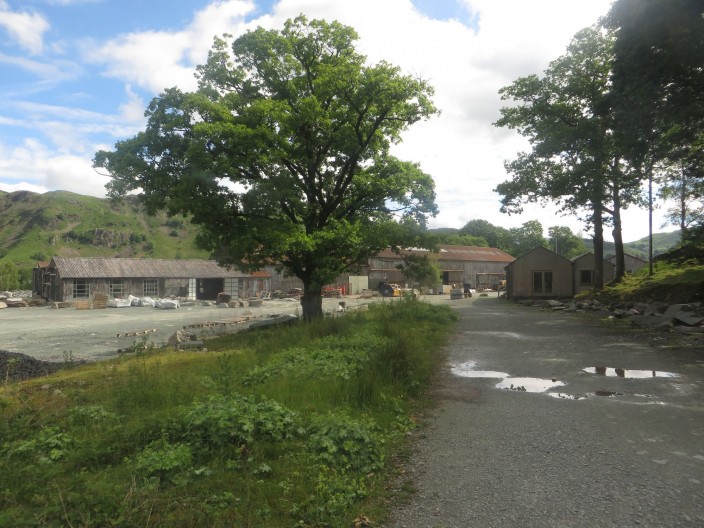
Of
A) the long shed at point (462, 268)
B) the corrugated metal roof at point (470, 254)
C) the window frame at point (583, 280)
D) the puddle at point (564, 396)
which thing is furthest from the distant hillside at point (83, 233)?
the puddle at point (564, 396)

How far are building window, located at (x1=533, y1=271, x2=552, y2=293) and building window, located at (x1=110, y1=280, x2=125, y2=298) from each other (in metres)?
44.5

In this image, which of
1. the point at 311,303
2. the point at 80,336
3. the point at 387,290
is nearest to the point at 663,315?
the point at 311,303

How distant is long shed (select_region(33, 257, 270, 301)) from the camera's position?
5197 cm

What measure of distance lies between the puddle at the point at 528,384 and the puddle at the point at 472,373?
46 cm

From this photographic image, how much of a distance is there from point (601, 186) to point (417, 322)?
1424 cm

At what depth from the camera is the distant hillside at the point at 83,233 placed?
5340 inches

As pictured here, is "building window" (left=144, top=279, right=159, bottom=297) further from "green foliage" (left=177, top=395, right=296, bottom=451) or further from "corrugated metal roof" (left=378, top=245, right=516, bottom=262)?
"green foliage" (left=177, top=395, right=296, bottom=451)

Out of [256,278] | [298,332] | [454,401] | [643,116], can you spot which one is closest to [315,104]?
[298,332]

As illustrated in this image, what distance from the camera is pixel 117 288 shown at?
178 ft

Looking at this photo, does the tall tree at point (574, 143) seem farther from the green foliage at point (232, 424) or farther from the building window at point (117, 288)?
the building window at point (117, 288)

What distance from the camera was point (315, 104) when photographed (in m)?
17.4

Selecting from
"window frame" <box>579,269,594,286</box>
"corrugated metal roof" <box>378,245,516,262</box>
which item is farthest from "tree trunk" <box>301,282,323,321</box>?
"corrugated metal roof" <box>378,245,516,262</box>

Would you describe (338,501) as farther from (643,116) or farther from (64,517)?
(643,116)

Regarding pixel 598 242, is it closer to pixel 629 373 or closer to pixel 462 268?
pixel 629 373
